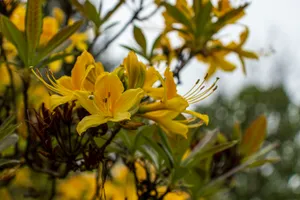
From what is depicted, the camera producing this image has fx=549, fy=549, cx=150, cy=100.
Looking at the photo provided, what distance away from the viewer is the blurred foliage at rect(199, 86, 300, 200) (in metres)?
14.4

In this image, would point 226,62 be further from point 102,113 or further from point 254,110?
point 254,110

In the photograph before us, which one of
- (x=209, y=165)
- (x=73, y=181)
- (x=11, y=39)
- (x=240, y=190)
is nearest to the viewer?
(x=11, y=39)

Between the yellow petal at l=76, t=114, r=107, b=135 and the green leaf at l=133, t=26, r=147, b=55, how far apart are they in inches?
20.2

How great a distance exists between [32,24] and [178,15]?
0.43m

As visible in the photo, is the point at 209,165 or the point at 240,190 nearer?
the point at 209,165

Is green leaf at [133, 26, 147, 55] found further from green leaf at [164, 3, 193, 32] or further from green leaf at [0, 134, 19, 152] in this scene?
green leaf at [0, 134, 19, 152]

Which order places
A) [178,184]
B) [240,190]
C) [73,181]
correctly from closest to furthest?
[178,184], [73,181], [240,190]

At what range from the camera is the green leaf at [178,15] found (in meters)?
1.34

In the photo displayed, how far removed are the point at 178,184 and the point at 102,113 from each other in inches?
17.0

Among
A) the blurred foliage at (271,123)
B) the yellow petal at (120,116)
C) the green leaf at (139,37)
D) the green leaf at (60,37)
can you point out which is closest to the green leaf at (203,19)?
the green leaf at (139,37)

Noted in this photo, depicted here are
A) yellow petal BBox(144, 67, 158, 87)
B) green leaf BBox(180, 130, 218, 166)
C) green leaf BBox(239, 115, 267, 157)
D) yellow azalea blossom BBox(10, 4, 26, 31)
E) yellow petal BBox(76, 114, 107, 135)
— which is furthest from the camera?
green leaf BBox(239, 115, 267, 157)

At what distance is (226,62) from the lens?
1.51 metres

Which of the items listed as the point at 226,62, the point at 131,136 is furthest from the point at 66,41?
the point at 226,62

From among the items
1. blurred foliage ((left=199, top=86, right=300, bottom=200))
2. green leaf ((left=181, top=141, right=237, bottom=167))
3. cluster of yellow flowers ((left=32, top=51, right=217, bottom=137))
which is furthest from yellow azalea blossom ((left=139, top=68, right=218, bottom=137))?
blurred foliage ((left=199, top=86, right=300, bottom=200))
